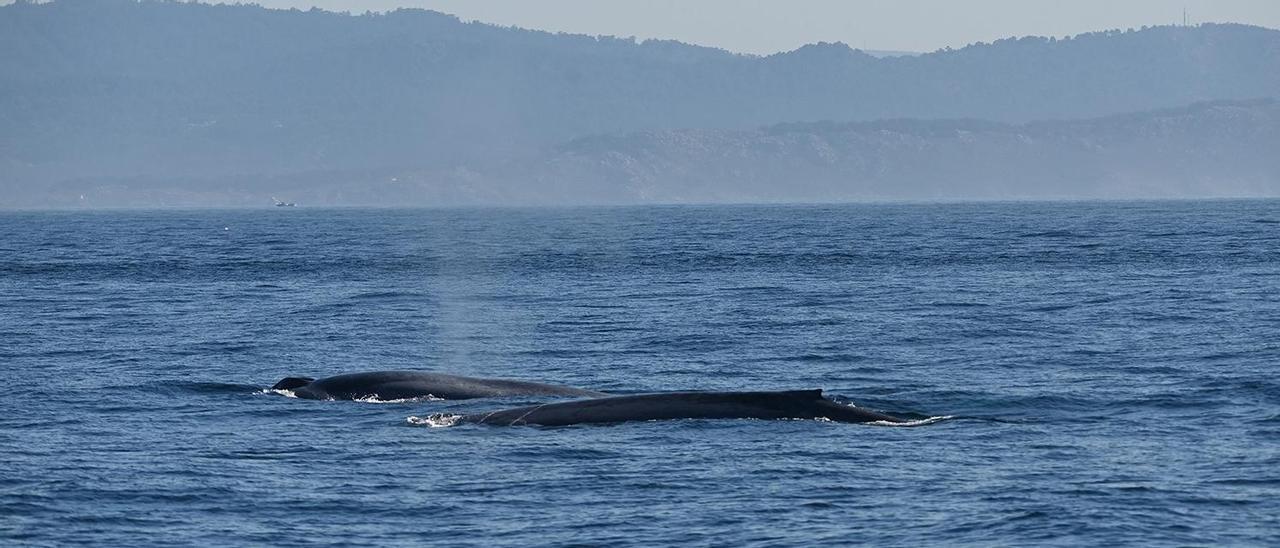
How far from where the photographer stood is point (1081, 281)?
67.8 m

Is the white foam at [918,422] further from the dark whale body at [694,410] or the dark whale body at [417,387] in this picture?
the dark whale body at [417,387]

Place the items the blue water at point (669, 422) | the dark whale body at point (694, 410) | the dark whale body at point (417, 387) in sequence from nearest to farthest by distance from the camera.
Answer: the blue water at point (669, 422), the dark whale body at point (694, 410), the dark whale body at point (417, 387)

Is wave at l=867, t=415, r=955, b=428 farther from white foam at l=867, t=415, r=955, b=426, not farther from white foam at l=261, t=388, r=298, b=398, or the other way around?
white foam at l=261, t=388, r=298, b=398

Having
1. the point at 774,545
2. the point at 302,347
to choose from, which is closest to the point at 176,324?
the point at 302,347

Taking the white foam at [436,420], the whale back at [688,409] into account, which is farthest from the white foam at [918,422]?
the white foam at [436,420]

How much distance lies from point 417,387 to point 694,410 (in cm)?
618

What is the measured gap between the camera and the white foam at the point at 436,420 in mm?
28906

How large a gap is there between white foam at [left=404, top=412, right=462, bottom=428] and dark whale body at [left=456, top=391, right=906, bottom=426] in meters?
0.19

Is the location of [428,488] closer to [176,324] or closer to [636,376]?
[636,376]

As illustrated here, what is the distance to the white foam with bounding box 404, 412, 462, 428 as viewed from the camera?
2891cm

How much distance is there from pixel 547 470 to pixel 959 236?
335 ft

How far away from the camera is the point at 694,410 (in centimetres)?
2834

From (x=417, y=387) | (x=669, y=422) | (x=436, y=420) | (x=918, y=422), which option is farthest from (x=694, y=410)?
(x=417, y=387)

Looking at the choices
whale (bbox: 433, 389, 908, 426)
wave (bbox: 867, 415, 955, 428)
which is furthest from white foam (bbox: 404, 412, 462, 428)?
wave (bbox: 867, 415, 955, 428)
